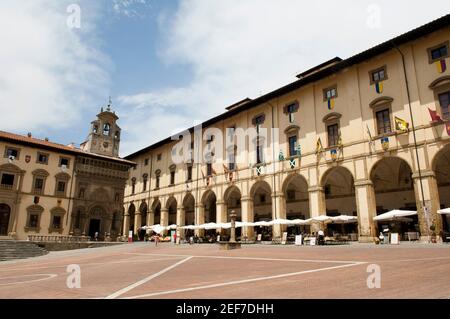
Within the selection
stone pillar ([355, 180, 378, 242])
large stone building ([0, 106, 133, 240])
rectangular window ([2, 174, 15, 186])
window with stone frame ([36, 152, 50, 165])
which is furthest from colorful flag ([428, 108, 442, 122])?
rectangular window ([2, 174, 15, 186])

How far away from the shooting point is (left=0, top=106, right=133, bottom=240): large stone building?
1419 inches

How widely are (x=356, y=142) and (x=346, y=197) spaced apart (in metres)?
6.94

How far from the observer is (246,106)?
1377 inches

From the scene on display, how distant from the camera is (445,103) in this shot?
21.8m

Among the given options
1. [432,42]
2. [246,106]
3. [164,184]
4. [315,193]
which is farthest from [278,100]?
[164,184]

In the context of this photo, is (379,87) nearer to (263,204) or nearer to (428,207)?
(428,207)

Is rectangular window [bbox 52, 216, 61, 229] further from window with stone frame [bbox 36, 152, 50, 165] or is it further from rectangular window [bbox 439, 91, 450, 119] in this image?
rectangular window [bbox 439, 91, 450, 119]

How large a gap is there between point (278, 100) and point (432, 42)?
1365cm

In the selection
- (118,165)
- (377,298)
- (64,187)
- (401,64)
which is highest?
(401,64)

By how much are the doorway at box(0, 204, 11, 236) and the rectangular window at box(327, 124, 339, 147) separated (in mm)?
33880

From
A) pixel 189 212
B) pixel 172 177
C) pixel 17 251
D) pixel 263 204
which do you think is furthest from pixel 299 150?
pixel 17 251

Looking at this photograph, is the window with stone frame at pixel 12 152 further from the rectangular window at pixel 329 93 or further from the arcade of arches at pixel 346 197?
the rectangular window at pixel 329 93

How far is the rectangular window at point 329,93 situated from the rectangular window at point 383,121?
14.4 feet
